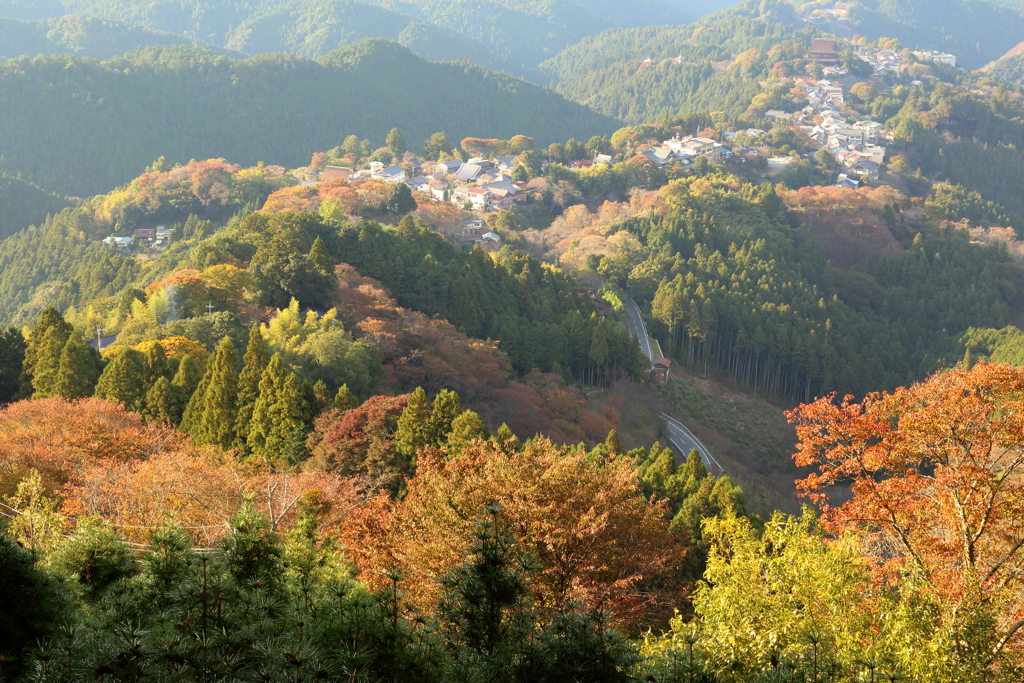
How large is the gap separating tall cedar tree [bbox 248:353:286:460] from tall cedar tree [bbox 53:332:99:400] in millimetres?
7214

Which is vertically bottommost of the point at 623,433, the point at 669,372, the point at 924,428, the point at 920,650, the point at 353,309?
the point at 669,372

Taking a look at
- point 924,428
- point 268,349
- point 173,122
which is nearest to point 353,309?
point 268,349

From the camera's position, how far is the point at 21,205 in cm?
8956

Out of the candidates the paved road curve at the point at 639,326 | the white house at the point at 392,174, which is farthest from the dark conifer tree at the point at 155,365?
the white house at the point at 392,174

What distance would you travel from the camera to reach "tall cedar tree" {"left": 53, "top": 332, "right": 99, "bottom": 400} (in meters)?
27.6

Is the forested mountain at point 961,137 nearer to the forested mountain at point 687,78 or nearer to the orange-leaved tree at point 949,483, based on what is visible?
the forested mountain at point 687,78

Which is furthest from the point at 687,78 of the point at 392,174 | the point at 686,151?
the point at 392,174

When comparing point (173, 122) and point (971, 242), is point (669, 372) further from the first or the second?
point (173, 122)

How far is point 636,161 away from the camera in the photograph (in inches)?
3519

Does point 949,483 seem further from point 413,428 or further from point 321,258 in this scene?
point 321,258

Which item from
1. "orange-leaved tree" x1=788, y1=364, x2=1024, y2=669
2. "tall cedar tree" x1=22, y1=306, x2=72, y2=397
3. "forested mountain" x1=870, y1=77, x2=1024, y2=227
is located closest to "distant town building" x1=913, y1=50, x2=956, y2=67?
"forested mountain" x1=870, y1=77, x2=1024, y2=227

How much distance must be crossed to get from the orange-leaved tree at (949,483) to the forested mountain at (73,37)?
7827 inches

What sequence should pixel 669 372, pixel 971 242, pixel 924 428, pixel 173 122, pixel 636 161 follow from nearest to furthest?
pixel 924 428 < pixel 669 372 < pixel 971 242 < pixel 636 161 < pixel 173 122

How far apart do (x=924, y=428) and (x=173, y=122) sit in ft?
435
